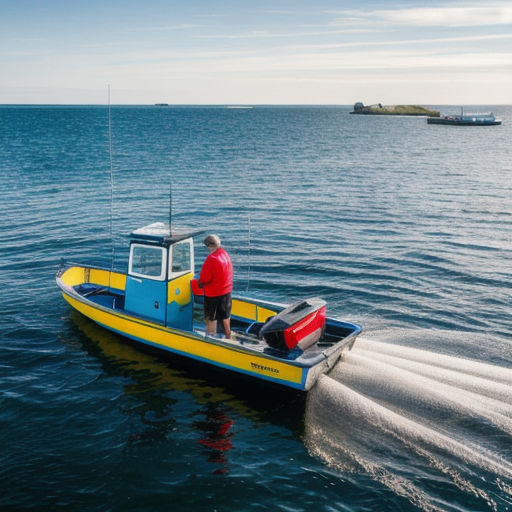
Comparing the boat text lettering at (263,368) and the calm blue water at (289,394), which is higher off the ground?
the boat text lettering at (263,368)

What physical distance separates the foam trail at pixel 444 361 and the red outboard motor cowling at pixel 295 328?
62.6 inches

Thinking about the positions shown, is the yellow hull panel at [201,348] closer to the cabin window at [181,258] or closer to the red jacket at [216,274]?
the red jacket at [216,274]

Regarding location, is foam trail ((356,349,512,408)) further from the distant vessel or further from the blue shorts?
the distant vessel

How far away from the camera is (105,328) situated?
1338 cm

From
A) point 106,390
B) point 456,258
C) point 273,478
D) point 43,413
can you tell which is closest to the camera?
point 273,478

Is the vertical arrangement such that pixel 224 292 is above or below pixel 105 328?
above

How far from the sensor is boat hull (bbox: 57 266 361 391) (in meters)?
10.2

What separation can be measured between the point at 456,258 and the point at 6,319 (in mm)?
14702

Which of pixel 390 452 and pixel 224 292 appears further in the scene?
pixel 224 292

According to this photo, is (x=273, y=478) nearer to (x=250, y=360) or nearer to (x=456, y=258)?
(x=250, y=360)

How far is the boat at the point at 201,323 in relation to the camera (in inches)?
411

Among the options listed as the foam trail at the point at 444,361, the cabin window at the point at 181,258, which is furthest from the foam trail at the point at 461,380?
the cabin window at the point at 181,258

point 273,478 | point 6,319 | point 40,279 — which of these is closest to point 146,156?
point 40,279

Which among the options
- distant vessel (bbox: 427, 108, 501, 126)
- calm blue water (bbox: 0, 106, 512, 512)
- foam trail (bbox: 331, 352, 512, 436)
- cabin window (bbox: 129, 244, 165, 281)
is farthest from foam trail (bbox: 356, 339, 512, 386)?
distant vessel (bbox: 427, 108, 501, 126)
